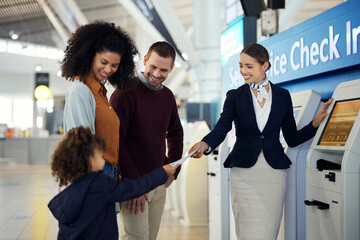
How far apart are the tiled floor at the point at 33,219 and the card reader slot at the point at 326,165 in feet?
9.20

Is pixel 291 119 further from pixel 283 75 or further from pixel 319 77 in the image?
pixel 283 75

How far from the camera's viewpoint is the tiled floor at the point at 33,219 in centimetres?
487

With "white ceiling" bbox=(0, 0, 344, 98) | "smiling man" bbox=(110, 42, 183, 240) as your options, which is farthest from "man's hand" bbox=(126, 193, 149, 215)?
"white ceiling" bbox=(0, 0, 344, 98)

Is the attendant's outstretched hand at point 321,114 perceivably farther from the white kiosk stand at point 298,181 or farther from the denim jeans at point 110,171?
the denim jeans at point 110,171

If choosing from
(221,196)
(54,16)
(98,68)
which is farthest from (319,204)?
(54,16)

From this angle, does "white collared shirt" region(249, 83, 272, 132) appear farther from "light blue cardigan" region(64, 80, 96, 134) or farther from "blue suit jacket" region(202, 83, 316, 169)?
"light blue cardigan" region(64, 80, 96, 134)

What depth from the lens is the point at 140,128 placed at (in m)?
2.12

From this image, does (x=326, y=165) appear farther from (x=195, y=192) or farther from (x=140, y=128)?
(x=195, y=192)

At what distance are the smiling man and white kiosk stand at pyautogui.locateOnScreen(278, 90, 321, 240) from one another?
Result: 79 centimetres

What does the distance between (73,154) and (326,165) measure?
4.20ft

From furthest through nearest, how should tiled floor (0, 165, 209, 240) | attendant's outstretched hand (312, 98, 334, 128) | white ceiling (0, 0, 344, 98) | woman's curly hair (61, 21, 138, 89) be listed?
white ceiling (0, 0, 344, 98), tiled floor (0, 165, 209, 240), attendant's outstretched hand (312, 98, 334, 128), woman's curly hair (61, 21, 138, 89)

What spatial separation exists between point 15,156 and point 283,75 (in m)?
13.6

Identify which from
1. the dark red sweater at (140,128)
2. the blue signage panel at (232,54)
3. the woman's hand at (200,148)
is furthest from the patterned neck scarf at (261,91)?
the blue signage panel at (232,54)

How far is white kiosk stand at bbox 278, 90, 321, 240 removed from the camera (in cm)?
247
